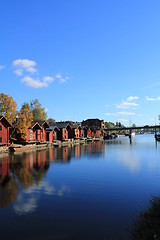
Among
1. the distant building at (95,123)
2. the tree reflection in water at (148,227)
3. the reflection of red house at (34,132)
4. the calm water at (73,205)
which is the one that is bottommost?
the calm water at (73,205)

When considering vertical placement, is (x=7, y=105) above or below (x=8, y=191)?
above

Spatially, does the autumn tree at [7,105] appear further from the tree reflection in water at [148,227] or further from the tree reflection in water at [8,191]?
the tree reflection in water at [148,227]

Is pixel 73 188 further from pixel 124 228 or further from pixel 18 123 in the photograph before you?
pixel 18 123

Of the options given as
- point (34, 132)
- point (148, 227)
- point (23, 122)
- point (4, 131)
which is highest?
point (23, 122)

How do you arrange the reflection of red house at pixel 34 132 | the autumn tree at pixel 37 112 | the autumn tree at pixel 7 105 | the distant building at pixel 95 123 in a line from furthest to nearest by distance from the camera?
the distant building at pixel 95 123 → the autumn tree at pixel 37 112 → the reflection of red house at pixel 34 132 → the autumn tree at pixel 7 105

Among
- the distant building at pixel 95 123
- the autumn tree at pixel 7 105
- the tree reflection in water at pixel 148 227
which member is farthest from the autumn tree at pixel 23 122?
the distant building at pixel 95 123

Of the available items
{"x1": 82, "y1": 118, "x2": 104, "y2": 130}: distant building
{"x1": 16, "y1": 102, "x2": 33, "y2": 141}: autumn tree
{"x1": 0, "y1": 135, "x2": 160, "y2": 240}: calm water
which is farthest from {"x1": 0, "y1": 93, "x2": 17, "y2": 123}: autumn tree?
{"x1": 82, "y1": 118, "x2": 104, "y2": 130}: distant building

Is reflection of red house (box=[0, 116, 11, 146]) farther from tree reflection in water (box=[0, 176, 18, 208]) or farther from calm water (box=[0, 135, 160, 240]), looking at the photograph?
tree reflection in water (box=[0, 176, 18, 208])

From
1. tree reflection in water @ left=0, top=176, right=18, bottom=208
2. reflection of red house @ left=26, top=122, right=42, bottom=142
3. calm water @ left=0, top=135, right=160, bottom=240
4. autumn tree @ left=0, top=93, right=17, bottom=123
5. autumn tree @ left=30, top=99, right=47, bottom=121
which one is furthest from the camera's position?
autumn tree @ left=30, top=99, right=47, bottom=121

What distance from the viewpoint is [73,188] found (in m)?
15.6

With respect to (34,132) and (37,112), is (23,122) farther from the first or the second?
(37,112)

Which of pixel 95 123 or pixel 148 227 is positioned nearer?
pixel 148 227

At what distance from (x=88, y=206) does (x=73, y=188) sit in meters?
4.05

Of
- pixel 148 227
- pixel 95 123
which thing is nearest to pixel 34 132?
pixel 148 227
